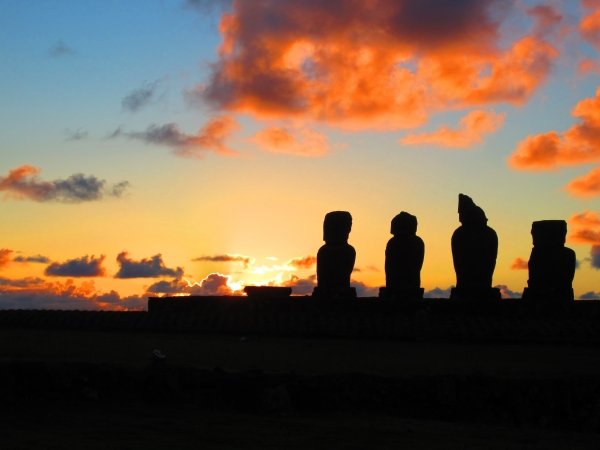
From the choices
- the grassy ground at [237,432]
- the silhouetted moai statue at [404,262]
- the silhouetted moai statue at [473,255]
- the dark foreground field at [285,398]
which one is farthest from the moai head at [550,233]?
the grassy ground at [237,432]

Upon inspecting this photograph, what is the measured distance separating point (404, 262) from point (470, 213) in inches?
72.1

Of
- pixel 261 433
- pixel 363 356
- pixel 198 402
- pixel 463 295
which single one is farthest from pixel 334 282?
pixel 261 433

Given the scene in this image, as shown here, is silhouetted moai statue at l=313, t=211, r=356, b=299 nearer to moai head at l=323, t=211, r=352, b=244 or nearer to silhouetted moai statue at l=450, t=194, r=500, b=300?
moai head at l=323, t=211, r=352, b=244

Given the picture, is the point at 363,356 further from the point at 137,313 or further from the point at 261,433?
the point at 137,313

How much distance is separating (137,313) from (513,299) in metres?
7.45

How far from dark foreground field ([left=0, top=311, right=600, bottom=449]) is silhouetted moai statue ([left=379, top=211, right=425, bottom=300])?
504cm

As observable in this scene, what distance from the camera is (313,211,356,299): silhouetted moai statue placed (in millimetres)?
18703

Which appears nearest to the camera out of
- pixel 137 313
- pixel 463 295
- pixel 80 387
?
pixel 80 387

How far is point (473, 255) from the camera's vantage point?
18359mm

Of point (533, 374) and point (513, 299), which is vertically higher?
point (513, 299)

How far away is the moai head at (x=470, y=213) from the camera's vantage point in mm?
18859

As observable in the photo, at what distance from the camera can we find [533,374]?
10875 millimetres

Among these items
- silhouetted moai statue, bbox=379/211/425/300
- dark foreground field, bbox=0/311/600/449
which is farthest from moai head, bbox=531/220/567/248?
dark foreground field, bbox=0/311/600/449

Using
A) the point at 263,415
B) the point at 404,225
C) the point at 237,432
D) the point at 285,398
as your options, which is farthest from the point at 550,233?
the point at 237,432
